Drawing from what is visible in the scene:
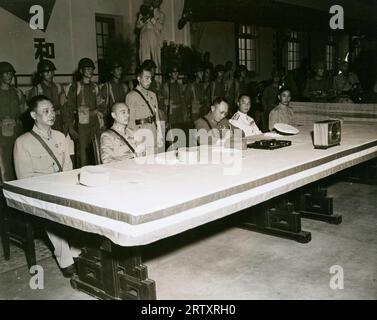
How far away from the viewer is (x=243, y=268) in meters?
3.33

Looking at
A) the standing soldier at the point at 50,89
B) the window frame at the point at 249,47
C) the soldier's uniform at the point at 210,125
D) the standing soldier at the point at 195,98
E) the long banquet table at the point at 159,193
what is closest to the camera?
the long banquet table at the point at 159,193

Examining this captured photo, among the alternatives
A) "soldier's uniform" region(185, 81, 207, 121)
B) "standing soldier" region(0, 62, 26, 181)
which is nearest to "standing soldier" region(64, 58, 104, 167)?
"standing soldier" region(0, 62, 26, 181)

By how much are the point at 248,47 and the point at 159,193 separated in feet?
34.7

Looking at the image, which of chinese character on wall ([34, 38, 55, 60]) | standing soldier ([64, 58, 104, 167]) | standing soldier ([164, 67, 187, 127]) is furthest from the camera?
standing soldier ([164, 67, 187, 127])

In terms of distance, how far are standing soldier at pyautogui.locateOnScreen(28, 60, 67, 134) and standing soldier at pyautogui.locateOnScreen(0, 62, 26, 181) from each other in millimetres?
323

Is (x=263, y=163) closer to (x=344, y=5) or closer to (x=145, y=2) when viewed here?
(x=145, y=2)

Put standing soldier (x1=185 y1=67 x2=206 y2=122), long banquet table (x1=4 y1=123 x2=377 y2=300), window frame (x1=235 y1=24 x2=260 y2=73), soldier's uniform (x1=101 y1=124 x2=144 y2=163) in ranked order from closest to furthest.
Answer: long banquet table (x1=4 y1=123 x2=377 y2=300), soldier's uniform (x1=101 y1=124 x2=144 y2=163), standing soldier (x1=185 y1=67 x2=206 y2=122), window frame (x1=235 y1=24 x2=260 y2=73)

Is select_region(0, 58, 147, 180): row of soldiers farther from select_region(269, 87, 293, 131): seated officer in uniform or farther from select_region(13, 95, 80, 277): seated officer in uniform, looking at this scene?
select_region(269, 87, 293, 131): seated officer in uniform

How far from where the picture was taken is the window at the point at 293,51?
1445cm

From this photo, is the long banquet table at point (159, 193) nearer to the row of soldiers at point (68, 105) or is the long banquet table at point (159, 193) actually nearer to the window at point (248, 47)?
the row of soldiers at point (68, 105)

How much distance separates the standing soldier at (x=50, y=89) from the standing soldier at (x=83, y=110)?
0.09 m

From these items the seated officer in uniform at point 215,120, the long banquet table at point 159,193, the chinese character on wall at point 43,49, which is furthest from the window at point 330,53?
the long banquet table at point 159,193

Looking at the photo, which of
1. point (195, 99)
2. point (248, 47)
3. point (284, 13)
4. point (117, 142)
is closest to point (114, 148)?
point (117, 142)

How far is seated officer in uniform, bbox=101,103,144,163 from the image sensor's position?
12.2 feet
